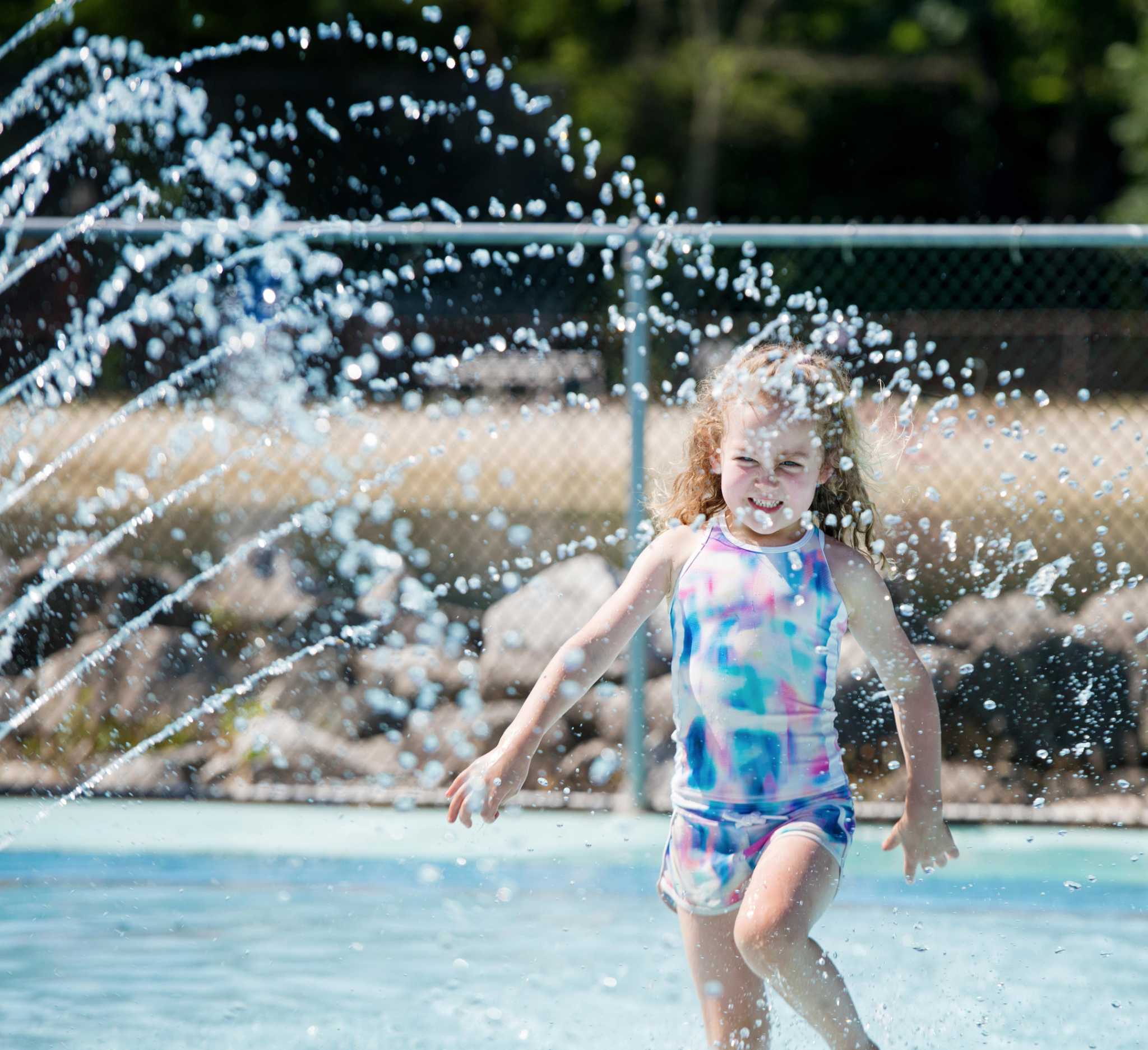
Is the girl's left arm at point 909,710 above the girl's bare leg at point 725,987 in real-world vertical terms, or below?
above

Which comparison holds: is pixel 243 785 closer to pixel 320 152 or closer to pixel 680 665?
pixel 680 665

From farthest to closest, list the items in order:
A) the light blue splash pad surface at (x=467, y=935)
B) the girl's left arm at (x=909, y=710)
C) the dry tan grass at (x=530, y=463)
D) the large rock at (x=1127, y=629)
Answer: the dry tan grass at (x=530, y=463)
the large rock at (x=1127, y=629)
the light blue splash pad surface at (x=467, y=935)
the girl's left arm at (x=909, y=710)

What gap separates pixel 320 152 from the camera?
63.1ft

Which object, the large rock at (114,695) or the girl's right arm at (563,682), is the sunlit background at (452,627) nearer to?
the large rock at (114,695)

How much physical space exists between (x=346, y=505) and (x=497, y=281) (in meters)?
3.29

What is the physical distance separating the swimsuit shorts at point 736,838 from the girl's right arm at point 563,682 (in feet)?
1.06

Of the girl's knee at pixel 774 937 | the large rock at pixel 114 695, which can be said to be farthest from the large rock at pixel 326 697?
the girl's knee at pixel 774 937

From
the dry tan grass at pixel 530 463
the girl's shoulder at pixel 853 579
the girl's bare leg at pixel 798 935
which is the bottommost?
the dry tan grass at pixel 530 463

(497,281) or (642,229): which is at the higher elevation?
(642,229)

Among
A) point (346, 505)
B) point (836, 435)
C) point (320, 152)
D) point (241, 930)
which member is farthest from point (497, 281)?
point (320, 152)

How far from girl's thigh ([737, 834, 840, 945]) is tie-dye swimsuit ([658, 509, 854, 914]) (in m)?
0.03

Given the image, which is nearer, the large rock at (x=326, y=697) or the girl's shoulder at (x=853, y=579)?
the girl's shoulder at (x=853, y=579)

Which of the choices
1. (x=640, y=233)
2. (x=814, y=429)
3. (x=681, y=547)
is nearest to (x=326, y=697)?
(x=640, y=233)

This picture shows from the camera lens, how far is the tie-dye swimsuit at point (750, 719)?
2717 millimetres
